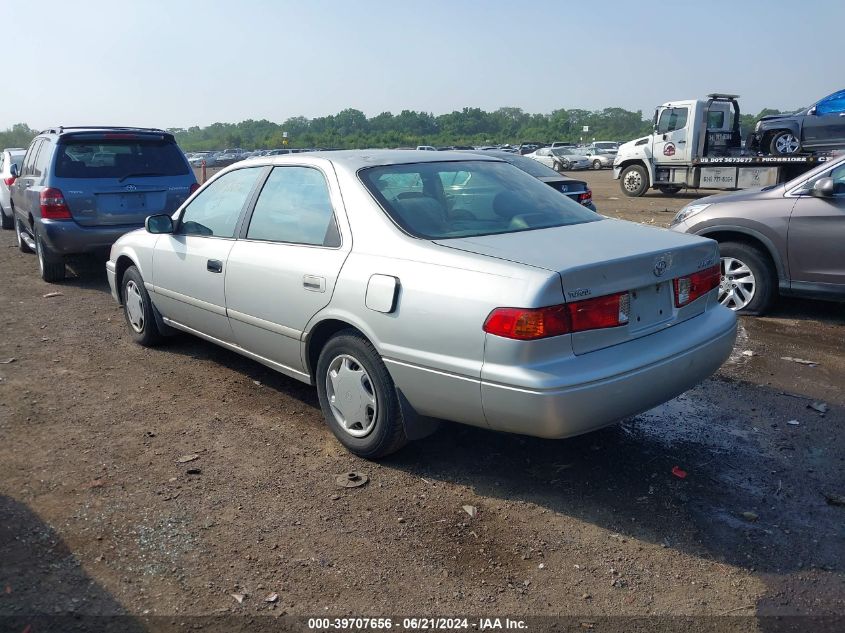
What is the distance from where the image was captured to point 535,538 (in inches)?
132

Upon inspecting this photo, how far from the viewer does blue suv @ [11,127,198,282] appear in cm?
856

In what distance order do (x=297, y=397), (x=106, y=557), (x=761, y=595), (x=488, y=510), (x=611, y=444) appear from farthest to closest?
1. (x=297, y=397)
2. (x=611, y=444)
3. (x=488, y=510)
4. (x=106, y=557)
5. (x=761, y=595)

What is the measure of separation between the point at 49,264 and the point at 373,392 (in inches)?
274

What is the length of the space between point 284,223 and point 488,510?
7.04 ft

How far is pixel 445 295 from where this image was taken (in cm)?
347

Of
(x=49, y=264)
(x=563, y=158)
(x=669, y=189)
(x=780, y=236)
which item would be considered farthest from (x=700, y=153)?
(x=563, y=158)

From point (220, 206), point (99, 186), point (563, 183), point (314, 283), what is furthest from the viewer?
point (563, 183)

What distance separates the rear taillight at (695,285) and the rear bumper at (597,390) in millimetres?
205

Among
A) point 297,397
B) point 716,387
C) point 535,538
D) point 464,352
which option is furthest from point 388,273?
point 716,387

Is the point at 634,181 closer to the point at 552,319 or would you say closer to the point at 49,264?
the point at 49,264

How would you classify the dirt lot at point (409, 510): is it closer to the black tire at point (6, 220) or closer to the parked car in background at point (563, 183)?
the parked car in background at point (563, 183)

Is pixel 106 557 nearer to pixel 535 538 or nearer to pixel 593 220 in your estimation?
pixel 535 538

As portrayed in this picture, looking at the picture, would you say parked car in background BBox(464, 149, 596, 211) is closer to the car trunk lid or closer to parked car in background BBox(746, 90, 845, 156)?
the car trunk lid

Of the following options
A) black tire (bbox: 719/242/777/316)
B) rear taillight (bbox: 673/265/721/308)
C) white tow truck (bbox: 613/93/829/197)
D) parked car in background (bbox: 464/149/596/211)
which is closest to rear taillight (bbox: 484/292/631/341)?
rear taillight (bbox: 673/265/721/308)
